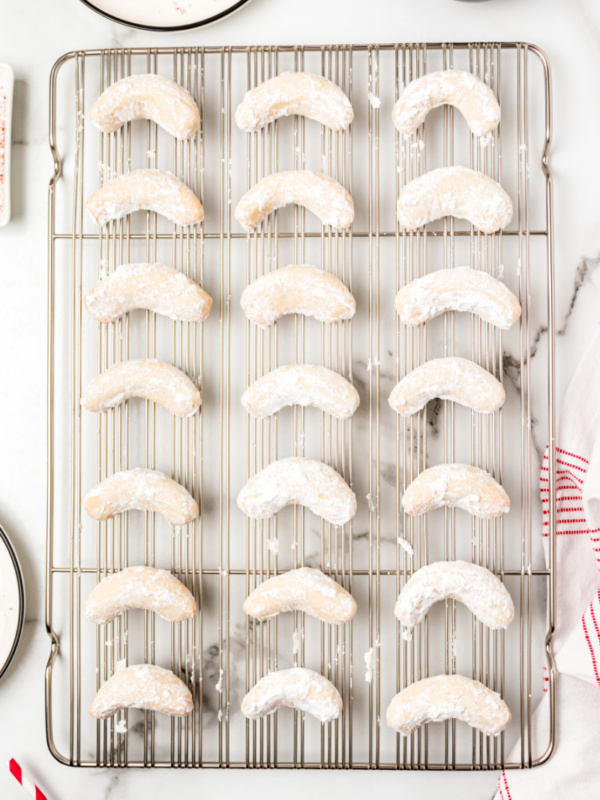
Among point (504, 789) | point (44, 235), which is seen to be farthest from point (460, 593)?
point (44, 235)

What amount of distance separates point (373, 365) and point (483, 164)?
0.37m

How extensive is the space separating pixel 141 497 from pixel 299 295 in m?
0.39

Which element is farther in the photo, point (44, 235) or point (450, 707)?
point (44, 235)

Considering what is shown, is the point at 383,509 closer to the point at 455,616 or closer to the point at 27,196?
the point at 455,616

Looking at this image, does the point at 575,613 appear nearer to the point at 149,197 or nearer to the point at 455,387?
the point at 455,387

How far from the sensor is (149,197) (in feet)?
3.23

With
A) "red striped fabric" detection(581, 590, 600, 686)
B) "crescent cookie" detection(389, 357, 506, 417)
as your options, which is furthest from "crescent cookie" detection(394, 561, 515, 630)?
"crescent cookie" detection(389, 357, 506, 417)

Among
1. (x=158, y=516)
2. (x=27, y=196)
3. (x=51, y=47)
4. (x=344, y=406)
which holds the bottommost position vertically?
(x=158, y=516)

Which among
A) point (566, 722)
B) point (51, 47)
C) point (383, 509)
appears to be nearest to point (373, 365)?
point (383, 509)

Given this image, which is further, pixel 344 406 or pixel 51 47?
pixel 51 47

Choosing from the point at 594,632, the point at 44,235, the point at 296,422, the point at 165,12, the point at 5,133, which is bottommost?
the point at 594,632

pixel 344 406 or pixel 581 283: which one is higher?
pixel 581 283

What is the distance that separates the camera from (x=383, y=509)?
1.04m

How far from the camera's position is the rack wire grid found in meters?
1.03
